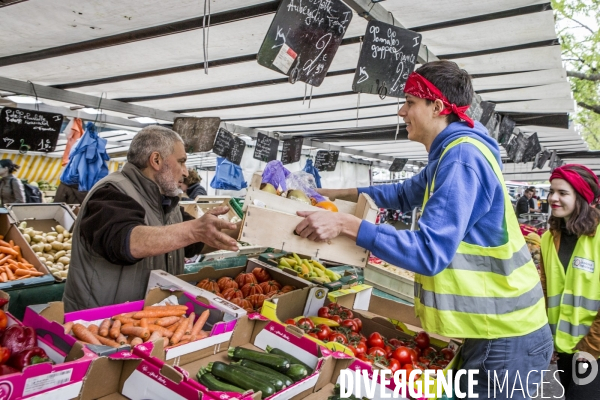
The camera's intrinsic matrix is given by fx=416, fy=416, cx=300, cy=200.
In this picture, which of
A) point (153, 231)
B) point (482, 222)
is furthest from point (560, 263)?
point (153, 231)

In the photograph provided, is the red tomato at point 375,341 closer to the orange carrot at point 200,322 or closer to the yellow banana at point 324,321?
the yellow banana at point 324,321

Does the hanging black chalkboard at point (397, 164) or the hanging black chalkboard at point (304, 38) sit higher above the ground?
the hanging black chalkboard at point (397, 164)

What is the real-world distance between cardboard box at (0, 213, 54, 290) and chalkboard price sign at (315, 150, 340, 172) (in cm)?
768

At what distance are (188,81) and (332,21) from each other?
10.3 ft

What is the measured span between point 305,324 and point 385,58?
7.42ft

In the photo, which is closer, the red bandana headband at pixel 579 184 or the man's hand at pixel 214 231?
the man's hand at pixel 214 231

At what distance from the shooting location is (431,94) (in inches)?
80.0

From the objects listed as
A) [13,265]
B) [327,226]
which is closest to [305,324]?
[327,226]

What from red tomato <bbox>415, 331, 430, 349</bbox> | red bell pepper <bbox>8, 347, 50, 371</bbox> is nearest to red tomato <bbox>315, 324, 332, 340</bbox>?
red tomato <bbox>415, 331, 430, 349</bbox>

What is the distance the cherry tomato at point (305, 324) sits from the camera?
2.94 meters

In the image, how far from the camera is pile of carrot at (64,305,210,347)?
220cm

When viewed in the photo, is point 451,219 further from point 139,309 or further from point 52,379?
point 139,309

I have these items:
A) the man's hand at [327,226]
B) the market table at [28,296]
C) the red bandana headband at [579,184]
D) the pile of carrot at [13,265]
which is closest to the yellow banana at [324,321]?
the man's hand at [327,226]

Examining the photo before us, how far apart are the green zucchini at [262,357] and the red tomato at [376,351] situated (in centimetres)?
84
